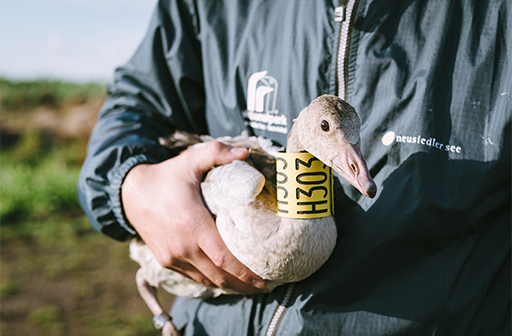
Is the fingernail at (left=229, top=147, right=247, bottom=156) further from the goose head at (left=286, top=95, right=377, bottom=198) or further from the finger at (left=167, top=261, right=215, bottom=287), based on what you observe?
the finger at (left=167, top=261, right=215, bottom=287)

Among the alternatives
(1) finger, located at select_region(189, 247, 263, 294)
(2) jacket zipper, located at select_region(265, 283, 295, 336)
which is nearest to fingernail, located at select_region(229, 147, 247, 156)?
(1) finger, located at select_region(189, 247, 263, 294)

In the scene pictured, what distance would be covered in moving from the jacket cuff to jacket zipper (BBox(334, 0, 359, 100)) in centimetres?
93

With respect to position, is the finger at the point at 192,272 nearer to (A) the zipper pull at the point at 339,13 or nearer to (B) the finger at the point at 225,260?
(B) the finger at the point at 225,260

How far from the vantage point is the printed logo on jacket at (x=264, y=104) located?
1.66 m

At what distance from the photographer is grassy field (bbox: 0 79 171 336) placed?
4.34 m

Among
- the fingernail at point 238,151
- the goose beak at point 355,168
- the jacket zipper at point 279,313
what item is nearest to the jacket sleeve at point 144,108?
the fingernail at point 238,151

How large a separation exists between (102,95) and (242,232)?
10.2 m

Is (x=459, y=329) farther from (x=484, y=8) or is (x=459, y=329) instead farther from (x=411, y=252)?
(x=484, y=8)

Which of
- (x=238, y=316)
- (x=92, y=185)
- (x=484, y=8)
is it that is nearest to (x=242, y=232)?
(x=238, y=316)

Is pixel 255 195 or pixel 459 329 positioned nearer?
pixel 459 329

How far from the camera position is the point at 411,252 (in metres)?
1.49

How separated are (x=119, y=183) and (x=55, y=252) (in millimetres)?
4571

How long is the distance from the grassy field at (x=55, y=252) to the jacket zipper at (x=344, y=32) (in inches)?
147

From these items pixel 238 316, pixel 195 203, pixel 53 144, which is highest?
pixel 195 203
